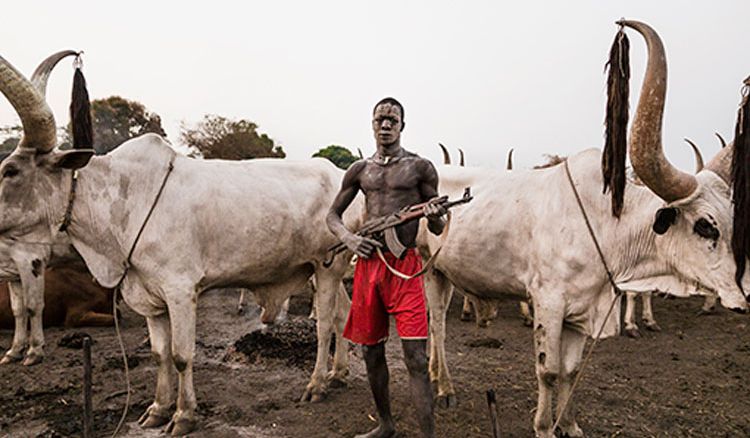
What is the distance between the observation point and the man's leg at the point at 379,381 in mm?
3500

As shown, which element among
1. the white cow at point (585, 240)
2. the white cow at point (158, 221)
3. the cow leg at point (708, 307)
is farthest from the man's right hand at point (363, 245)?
the cow leg at point (708, 307)

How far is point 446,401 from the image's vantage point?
4.63 meters

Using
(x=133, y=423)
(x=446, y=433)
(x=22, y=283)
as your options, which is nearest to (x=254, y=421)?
(x=133, y=423)

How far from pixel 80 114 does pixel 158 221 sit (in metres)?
1.42

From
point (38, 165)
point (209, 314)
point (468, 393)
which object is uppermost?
point (38, 165)

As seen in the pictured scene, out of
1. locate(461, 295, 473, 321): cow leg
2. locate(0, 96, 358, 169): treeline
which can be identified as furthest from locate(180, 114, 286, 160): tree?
locate(461, 295, 473, 321): cow leg

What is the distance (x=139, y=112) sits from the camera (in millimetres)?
28234

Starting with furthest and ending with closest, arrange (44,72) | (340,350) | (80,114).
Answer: (340,350), (80,114), (44,72)

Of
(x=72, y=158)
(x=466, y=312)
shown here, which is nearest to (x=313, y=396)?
(x=72, y=158)

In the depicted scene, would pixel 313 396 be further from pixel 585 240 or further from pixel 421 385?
pixel 585 240

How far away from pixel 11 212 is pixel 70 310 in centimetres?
401

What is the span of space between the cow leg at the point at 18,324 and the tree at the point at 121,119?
20.8 m

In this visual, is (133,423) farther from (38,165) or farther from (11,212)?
(38,165)

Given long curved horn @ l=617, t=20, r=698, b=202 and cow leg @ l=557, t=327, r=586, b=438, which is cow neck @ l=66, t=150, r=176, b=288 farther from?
long curved horn @ l=617, t=20, r=698, b=202
